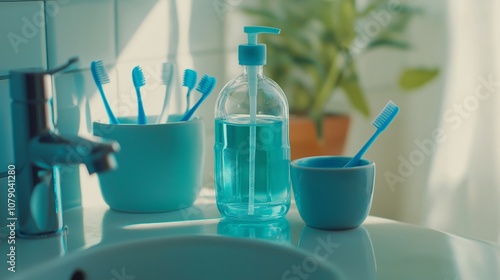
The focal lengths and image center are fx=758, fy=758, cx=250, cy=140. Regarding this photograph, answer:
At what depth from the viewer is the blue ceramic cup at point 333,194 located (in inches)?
31.9

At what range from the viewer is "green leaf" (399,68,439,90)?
1700 mm

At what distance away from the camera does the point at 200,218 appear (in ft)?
2.93

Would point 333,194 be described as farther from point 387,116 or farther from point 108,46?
point 108,46

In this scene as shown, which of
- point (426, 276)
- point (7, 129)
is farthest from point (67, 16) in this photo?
point (426, 276)

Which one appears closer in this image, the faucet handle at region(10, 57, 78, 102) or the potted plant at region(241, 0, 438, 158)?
the faucet handle at region(10, 57, 78, 102)

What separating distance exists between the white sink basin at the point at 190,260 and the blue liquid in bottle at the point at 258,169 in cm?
8

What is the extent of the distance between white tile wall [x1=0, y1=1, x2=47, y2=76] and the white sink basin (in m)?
0.23

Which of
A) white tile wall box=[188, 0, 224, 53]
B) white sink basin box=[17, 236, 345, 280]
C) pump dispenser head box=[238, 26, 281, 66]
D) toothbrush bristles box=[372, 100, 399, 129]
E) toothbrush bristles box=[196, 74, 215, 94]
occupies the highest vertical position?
white tile wall box=[188, 0, 224, 53]

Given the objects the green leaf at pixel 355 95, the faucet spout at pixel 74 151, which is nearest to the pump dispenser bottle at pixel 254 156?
the faucet spout at pixel 74 151

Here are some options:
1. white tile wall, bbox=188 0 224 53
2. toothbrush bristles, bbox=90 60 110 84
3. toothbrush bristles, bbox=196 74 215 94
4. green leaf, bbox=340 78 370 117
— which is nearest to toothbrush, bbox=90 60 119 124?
toothbrush bristles, bbox=90 60 110 84

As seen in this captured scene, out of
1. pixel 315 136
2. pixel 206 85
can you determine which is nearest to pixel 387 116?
pixel 206 85

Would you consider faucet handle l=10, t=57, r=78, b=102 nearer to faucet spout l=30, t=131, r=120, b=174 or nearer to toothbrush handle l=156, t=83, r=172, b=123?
faucet spout l=30, t=131, r=120, b=174

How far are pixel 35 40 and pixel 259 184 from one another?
30cm

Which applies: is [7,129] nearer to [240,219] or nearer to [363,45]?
[240,219]
